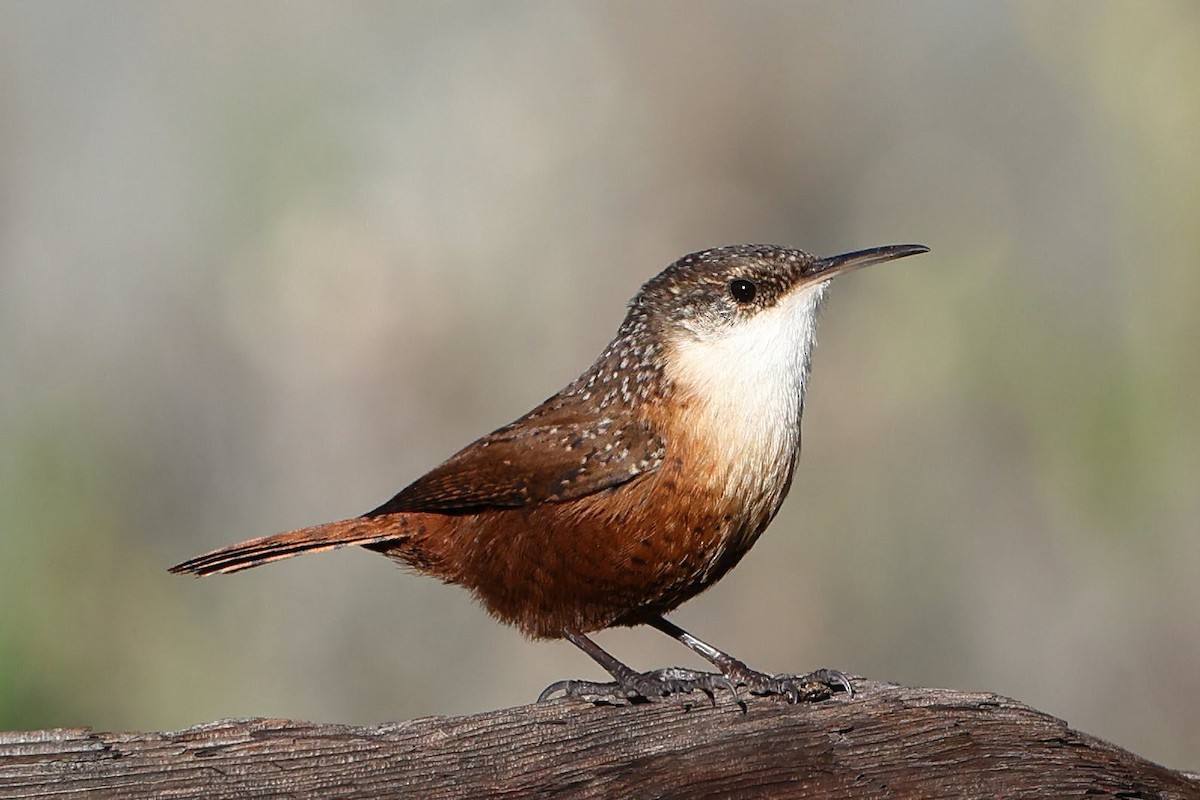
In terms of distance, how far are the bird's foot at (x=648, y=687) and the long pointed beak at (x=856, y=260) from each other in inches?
51.9

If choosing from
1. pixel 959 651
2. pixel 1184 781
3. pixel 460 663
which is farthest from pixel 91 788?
pixel 959 651

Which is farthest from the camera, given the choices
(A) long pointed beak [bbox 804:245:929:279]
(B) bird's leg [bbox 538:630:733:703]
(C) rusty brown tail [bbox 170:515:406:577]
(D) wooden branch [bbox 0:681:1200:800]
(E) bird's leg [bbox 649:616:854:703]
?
(A) long pointed beak [bbox 804:245:929:279]

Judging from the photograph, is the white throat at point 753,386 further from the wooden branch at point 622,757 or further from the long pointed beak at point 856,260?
the wooden branch at point 622,757

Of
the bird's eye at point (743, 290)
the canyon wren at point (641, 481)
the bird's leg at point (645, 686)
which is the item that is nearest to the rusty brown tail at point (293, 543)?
the canyon wren at point (641, 481)

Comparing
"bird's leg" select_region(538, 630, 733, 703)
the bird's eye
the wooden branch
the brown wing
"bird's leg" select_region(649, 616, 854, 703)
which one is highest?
the bird's eye

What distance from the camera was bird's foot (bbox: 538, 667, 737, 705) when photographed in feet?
10.8

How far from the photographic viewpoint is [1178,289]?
6.09 m

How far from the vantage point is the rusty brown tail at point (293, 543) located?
4039 millimetres

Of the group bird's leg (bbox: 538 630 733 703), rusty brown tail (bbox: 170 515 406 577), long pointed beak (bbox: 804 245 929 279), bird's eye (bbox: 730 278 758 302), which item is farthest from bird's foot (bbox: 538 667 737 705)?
long pointed beak (bbox: 804 245 929 279)

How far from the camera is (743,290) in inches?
171

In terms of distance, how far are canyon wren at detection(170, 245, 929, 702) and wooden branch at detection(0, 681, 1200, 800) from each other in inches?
24.3

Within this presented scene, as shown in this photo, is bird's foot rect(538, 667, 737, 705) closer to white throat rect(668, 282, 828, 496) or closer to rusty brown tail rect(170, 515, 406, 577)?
white throat rect(668, 282, 828, 496)

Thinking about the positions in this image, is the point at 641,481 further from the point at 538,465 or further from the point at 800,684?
the point at 800,684

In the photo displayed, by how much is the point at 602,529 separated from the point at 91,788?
170cm
